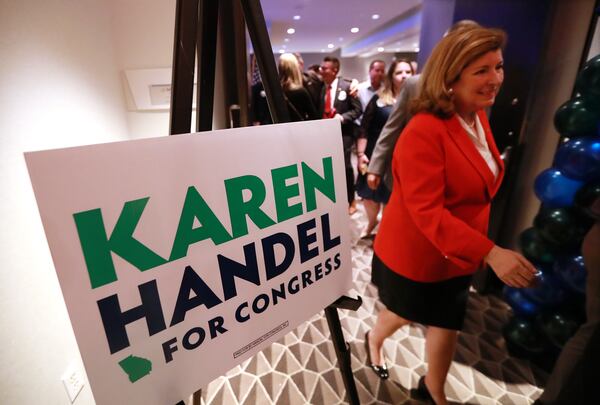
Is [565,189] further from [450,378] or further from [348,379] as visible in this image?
[348,379]

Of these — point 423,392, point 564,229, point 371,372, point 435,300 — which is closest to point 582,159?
point 564,229

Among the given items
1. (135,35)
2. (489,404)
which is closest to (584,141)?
(489,404)

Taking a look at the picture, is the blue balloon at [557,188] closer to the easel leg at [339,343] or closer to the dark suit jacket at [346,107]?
the easel leg at [339,343]

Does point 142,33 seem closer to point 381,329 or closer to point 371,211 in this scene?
point 381,329

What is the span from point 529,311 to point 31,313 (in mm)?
2130

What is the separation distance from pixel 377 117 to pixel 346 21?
21.8 feet

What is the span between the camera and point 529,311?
1565 mm

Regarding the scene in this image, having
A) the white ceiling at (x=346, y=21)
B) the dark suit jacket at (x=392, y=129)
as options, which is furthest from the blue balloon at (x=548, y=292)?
the white ceiling at (x=346, y=21)

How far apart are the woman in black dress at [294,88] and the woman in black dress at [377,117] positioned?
20.2 inches

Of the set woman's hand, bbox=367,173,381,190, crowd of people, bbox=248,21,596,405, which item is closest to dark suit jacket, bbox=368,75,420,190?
woman's hand, bbox=367,173,381,190

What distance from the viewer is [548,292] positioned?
1438mm

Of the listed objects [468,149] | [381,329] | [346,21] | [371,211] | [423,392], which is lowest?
[423,392]

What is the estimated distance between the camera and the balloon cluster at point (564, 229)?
47.6 inches

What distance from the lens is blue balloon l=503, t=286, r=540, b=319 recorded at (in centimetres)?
155
